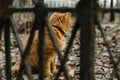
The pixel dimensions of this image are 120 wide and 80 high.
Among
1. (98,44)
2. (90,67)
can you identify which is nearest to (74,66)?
(98,44)

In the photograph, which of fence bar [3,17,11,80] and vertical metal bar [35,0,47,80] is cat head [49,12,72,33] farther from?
vertical metal bar [35,0,47,80]

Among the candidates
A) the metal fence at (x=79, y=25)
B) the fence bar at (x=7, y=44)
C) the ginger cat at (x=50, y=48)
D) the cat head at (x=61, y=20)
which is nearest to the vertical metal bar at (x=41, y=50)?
the metal fence at (x=79, y=25)

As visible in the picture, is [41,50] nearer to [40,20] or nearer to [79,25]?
[40,20]

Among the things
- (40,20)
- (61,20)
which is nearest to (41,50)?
(40,20)

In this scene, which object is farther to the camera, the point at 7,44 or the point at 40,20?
the point at 7,44

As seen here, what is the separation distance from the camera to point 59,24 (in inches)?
258

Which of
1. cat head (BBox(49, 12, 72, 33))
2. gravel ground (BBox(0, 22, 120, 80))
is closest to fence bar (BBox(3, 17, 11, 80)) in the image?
gravel ground (BBox(0, 22, 120, 80))

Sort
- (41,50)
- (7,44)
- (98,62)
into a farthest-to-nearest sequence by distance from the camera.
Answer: (98,62)
(7,44)
(41,50)

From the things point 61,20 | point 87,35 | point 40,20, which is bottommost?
point 61,20

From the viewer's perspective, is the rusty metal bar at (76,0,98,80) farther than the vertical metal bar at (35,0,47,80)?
No

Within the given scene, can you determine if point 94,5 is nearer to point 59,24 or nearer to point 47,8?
point 47,8

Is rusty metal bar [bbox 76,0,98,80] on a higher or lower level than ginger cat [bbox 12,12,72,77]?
higher

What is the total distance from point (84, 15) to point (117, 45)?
6.43m

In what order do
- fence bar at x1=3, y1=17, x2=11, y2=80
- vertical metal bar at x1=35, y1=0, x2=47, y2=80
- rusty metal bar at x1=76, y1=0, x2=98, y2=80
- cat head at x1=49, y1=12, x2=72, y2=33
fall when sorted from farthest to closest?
cat head at x1=49, y1=12, x2=72, y2=33, fence bar at x1=3, y1=17, x2=11, y2=80, vertical metal bar at x1=35, y1=0, x2=47, y2=80, rusty metal bar at x1=76, y1=0, x2=98, y2=80
